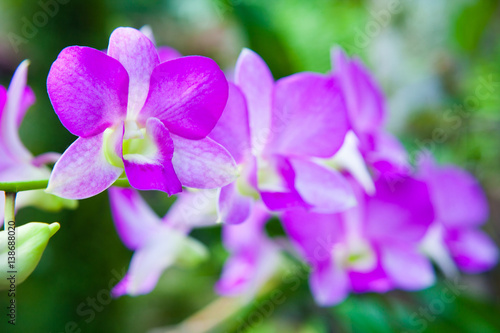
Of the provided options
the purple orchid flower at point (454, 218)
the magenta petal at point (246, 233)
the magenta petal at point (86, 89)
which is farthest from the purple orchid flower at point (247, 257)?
the magenta petal at point (86, 89)

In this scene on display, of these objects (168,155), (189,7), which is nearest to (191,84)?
(168,155)

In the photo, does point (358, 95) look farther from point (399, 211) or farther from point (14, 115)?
point (14, 115)

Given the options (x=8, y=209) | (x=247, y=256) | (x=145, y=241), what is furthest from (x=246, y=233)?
(x=8, y=209)

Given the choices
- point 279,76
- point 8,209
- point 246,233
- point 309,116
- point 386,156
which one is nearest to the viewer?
point 8,209

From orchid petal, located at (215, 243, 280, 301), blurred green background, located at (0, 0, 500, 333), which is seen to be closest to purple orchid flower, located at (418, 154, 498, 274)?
blurred green background, located at (0, 0, 500, 333)

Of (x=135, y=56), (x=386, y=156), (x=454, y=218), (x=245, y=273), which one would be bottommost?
(x=245, y=273)

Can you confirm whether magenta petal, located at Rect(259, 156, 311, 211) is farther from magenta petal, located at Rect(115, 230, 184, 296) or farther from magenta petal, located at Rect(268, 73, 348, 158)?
magenta petal, located at Rect(115, 230, 184, 296)
